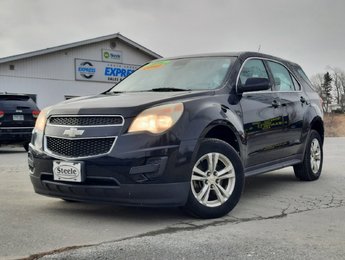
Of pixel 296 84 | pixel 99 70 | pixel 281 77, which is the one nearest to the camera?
pixel 281 77

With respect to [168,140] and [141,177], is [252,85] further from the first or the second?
[141,177]

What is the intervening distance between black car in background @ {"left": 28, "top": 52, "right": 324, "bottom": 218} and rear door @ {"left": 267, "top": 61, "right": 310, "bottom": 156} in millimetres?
420

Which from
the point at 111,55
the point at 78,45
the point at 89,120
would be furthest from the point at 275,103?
the point at 111,55

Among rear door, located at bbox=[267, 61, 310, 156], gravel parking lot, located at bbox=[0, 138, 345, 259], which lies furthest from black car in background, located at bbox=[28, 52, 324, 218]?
rear door, located at bbox=[267, 61, 310, 156]

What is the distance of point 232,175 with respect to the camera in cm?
504

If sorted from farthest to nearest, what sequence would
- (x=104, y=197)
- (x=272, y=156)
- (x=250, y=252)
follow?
(x=272, y=156) → (x=104, y=197) → (x=250, y=252)

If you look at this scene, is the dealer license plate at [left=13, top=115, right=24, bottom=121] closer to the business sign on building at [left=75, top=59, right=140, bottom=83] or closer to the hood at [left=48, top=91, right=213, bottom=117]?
the hood at [left=48, top=91, right=213, bottom=117]

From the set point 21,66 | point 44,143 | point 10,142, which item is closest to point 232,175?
point 44,143

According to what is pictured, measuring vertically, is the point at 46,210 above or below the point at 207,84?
below

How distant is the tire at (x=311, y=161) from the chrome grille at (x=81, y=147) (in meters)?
3.65

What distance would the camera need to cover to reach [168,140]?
14.8 ft

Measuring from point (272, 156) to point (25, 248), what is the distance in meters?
3.36

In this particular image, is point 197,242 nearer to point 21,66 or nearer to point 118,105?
point 118,105

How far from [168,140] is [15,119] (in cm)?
987
